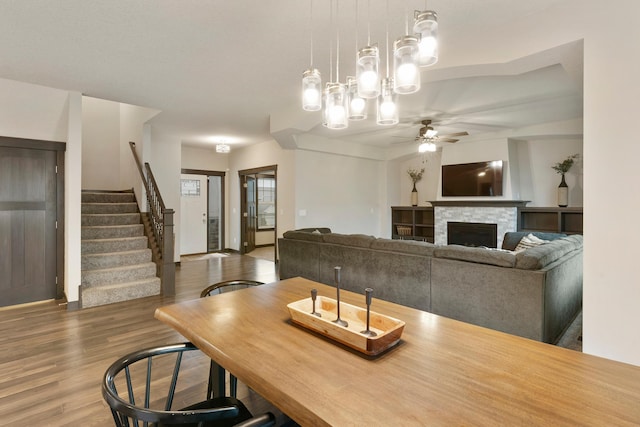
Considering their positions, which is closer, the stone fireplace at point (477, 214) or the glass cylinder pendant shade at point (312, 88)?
the glass cylinder pendant shade at point (312, 88)

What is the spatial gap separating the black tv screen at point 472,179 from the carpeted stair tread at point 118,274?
6.13 m

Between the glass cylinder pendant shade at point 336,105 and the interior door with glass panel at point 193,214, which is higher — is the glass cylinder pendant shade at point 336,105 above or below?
above

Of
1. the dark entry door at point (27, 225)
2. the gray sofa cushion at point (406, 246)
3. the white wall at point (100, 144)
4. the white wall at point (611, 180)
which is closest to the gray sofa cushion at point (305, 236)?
the gray sofa cushion at point (406, 246)

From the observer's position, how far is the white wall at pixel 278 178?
6.58 metres

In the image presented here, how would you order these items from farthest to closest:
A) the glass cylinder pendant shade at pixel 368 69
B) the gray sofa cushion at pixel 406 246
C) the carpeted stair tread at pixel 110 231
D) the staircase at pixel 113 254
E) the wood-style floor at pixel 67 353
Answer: the carpeted stair tread at pixel 110 231, the staircase at pixel 113 254, the gray sofa cushion at pixel 406 246, the wood-style floor at pixel 67 353, the glass cylinder pendant shade at pixel 368 69

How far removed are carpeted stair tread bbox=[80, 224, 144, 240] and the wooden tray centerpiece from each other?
4681mm

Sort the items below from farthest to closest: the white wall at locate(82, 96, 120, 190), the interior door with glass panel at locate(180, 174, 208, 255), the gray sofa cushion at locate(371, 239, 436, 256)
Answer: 1. the interior door with glass panel at locate(180, 174, 208, 255)
2. the white wall at locate(82, 96, 120, 190)
3. the gray sofa cushion at locate(371, 239, 436, 256)

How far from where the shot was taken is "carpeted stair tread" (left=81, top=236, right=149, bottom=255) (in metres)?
4.67

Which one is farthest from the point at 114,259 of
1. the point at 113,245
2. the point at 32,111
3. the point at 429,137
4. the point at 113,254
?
the point at 429,137

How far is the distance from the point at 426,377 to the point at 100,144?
772cm

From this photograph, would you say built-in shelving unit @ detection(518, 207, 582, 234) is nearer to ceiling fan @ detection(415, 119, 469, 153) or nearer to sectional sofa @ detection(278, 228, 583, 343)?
sectional sofa @ detection(278, 228, 583, 343)

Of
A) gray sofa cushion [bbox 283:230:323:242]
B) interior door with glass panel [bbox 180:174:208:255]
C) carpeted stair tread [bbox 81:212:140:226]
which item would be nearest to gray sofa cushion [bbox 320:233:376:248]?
gray sofa cushion [bbox 283:230:323:242]

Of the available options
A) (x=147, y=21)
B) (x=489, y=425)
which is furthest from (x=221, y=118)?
(x=489, y=425)

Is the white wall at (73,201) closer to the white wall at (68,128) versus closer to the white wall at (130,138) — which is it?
the white wall at (68,128)
